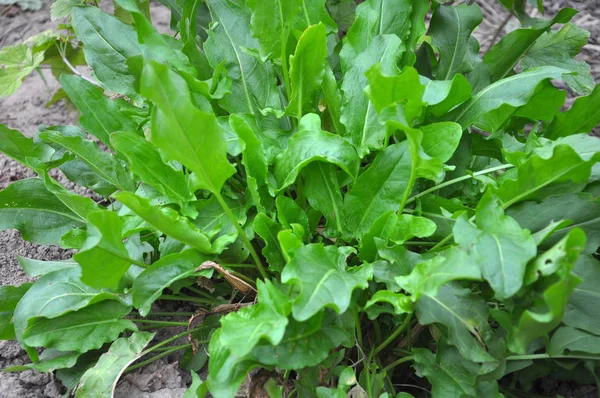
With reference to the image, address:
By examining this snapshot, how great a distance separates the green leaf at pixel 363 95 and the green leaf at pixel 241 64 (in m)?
0.20

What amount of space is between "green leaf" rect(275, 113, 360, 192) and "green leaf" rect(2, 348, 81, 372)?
1.98 ft

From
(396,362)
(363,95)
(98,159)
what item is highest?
(98,159)

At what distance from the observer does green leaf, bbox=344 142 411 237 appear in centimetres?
134

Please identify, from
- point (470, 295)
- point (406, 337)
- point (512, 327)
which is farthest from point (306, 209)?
point (512, 327)

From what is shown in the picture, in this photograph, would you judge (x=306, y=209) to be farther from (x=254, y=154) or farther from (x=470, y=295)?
(x=470, y=295)

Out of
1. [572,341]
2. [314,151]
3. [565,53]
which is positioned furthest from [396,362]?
[565,53]

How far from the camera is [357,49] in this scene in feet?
4.96

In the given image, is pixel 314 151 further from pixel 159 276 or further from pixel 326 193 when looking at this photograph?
pixel 159 276

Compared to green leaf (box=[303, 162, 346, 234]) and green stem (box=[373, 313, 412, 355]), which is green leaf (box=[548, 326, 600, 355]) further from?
green leaf (box=[303, 162, 346, 234])

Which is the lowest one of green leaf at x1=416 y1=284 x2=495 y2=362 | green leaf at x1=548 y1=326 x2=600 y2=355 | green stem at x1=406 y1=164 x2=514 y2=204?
green leaf at x1=548 y1=326 x2=600 y2=355

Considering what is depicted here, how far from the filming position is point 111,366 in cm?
132

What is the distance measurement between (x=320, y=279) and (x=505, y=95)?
667 millimetres

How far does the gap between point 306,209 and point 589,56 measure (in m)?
1.57

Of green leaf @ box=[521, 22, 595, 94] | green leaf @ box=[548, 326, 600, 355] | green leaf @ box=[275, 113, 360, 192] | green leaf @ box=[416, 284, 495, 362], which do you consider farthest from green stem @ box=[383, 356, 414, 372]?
green leaf @ box=[521, 22, 595, 94]
